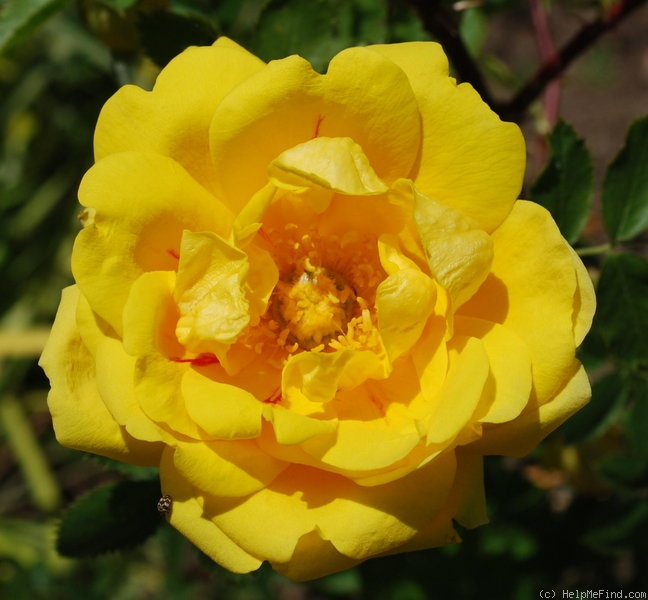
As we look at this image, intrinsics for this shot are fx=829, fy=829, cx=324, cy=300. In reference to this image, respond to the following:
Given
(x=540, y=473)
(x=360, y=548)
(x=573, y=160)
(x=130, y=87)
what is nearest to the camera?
(x=360, y=548)

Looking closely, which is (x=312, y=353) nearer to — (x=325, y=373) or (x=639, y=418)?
(x=325, y=373)

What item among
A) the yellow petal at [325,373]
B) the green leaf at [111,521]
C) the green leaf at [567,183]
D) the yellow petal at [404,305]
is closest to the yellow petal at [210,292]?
the yellow petal at [325,373]

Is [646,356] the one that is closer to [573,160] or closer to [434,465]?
[573,160]

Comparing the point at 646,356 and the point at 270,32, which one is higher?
the point at 270,32

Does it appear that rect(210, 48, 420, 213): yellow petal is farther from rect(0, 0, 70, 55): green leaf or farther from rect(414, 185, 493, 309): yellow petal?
rect(0, 0, 70, 55): green leaf

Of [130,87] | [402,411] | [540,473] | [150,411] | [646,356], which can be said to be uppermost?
[130,87]

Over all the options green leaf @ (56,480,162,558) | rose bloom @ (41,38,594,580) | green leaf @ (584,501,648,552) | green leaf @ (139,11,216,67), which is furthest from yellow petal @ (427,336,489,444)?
green leaf @ (584,501,648,552)

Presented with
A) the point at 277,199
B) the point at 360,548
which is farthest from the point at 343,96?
the point at 360,548

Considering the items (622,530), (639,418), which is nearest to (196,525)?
(639,418)
